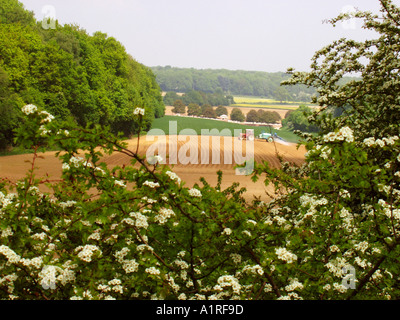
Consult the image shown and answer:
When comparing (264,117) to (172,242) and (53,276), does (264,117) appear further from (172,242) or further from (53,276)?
(53,276)

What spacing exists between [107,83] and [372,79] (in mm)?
44278

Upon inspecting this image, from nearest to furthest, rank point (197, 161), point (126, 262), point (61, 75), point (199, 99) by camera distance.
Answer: point (126, 262) < point (197, 161) < point (61, 75) < point (199, 99)

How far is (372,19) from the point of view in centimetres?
851

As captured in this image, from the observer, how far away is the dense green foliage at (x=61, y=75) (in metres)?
34.2

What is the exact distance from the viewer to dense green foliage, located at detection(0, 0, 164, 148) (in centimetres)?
3422

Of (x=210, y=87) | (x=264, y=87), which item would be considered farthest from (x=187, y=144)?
(x=210, y=87)

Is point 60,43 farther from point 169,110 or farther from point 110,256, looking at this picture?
point 169,110

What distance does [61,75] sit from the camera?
131ft

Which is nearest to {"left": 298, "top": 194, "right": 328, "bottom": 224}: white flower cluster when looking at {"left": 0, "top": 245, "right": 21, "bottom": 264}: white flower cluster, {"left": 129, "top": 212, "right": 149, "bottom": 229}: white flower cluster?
{"left": 129, "top": 212, "right": 149, "bottom": 229}: white flower cluster

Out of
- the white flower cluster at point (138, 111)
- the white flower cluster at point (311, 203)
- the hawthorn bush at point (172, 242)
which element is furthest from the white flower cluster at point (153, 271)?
the white flower cluster at point (311, 203)

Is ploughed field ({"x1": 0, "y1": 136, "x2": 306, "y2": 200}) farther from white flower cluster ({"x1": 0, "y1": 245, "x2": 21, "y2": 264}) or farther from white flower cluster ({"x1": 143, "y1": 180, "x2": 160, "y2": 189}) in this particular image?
white flower cluster ({"x1": 0, "y1": 245, "x2": 21, "y2": 264})

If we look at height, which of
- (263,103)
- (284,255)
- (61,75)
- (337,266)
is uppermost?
(61,75)

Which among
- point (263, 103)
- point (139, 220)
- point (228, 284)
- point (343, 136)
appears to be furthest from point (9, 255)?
point (263, 103)

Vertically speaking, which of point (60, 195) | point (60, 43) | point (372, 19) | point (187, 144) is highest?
point (60, 43)
